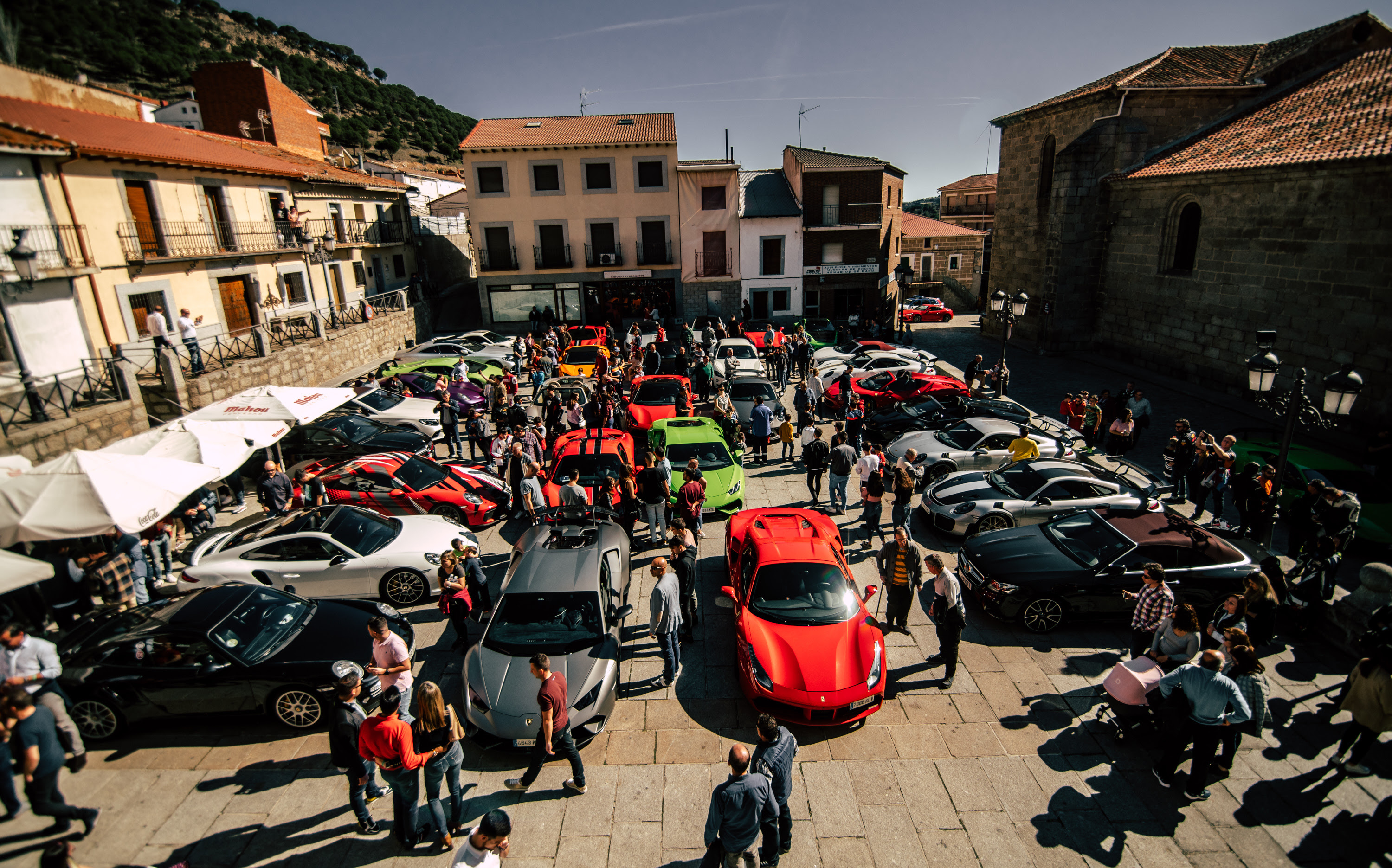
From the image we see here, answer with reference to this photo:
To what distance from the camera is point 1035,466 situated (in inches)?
446

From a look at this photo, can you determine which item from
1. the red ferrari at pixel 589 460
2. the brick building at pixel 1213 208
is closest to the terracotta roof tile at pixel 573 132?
the brick building at pixel 1213 208

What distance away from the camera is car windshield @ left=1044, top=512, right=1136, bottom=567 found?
8789 mm

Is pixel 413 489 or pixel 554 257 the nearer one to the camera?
pixel 413 489

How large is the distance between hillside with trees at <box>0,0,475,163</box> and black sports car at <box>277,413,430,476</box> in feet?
23.8

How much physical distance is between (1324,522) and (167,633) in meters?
14.9

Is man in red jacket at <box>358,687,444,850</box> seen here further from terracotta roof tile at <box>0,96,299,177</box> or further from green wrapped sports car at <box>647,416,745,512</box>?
terracotta roof tile at <box>0,96,299,177</box>

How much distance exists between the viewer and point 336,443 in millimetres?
14500

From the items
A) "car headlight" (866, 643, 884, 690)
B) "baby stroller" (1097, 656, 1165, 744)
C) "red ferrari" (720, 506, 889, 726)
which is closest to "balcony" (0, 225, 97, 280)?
"red ferrari" (720, 506, 889, 726)

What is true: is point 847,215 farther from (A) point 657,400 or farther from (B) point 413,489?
(B) point 413,489

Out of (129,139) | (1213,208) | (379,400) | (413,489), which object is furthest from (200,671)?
(1213,208)

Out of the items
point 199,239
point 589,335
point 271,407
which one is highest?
point 199,239

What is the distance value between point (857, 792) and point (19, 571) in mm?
10014

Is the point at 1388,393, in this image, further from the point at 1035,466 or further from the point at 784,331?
the point at 784,331

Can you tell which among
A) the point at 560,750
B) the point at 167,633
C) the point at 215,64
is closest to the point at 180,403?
the point at 167,633
